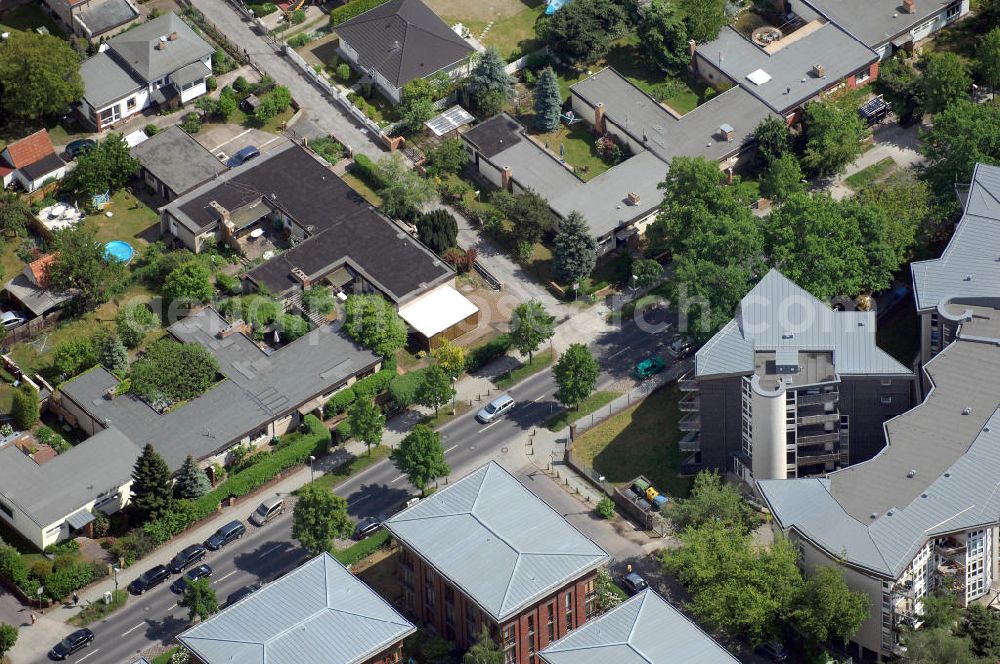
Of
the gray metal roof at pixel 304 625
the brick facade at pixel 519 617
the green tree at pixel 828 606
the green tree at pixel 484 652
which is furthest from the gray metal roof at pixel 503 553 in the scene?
the green tree at pixel 828 606

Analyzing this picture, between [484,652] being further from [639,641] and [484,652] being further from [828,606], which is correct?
[828,606]

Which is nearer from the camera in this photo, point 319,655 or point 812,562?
point 319,655

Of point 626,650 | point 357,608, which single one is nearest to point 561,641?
point 626,650

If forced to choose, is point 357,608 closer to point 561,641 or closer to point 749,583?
point 561,641

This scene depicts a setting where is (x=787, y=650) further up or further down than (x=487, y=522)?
further down

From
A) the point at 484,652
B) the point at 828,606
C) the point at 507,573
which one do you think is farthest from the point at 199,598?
the point at 828,606

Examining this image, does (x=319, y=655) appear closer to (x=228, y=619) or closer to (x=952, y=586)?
(x=228, y=619)
